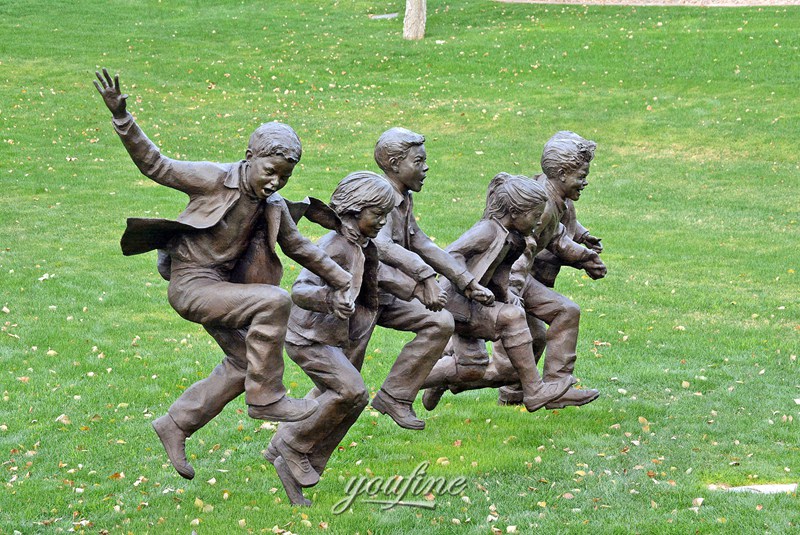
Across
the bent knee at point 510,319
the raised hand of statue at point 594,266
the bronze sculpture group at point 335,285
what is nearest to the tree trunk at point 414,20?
the bronze sculpture group at point 335,285

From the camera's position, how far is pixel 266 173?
6629 mm

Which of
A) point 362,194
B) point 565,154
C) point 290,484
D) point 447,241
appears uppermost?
point 362,194

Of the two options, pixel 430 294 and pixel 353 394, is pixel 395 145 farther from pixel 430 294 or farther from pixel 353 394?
pixel 353 394

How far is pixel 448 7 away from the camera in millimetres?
34406

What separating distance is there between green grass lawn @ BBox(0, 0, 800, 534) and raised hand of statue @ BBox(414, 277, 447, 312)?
1.39 meters

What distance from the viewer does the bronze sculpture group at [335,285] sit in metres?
6.71

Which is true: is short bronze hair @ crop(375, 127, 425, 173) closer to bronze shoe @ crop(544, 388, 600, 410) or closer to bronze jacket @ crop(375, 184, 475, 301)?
bronze jacket @ crop(375, 184, 475, 301)

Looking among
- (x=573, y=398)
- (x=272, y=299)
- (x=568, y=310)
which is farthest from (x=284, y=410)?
(x=568, y=310)

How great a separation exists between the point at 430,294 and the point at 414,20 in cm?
A: 2329

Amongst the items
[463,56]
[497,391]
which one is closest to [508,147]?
[463,56]

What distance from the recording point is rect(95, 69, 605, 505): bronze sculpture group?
22.0 ft

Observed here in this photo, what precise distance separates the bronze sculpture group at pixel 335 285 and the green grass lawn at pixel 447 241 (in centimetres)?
61

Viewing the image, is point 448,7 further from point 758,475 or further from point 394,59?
point 758,475

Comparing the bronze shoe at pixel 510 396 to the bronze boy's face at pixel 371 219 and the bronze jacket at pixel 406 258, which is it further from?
the bronze boy's face at pixel 371 219
